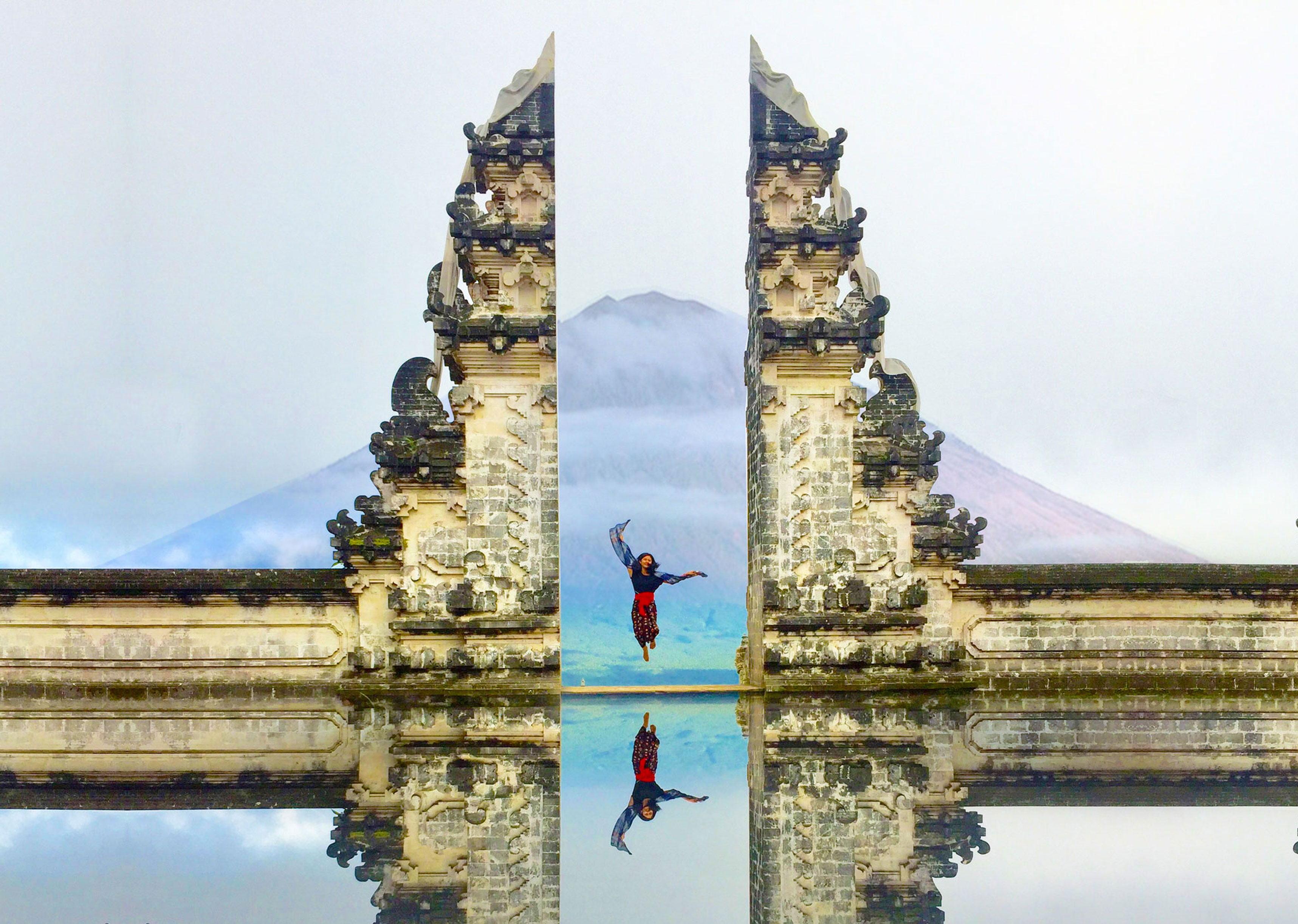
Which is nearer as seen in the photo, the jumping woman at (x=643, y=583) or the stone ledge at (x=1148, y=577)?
the stone ledge at (x=1148, y=577)

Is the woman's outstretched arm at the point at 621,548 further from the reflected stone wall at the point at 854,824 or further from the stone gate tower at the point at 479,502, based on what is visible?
the reflected stone wall at the point at 854,824

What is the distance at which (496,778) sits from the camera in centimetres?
826

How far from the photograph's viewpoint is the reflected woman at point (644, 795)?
6.78 m

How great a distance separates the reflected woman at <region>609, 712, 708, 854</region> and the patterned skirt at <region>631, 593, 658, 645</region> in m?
5.21

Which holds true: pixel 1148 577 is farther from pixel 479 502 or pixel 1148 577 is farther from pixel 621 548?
pixel 479 502

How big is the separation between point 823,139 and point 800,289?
5.83 ft

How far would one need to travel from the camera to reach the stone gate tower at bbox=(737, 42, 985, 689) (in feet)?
48.9

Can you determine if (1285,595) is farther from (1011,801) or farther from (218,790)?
(218,790)

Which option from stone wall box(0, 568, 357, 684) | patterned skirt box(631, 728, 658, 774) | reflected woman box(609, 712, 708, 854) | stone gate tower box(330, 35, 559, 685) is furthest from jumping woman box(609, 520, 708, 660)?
reflected woman box(609, 712, 708, 854)

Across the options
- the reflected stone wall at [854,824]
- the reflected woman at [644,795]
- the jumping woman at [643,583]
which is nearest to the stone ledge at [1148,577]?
the jumping woman at [643,583]

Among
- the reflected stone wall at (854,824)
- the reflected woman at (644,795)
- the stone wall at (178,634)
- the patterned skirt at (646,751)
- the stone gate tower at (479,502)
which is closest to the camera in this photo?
the reflected stone wall at (854,824)

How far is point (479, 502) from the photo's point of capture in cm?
1488

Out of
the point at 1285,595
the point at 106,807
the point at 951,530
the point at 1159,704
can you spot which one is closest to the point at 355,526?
the point at 951,530

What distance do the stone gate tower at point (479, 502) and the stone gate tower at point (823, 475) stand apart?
92.7 inches
